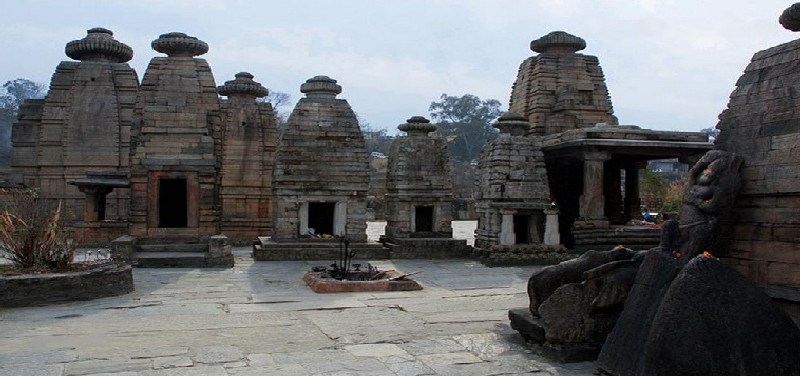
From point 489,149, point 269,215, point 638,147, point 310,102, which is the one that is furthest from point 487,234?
point 269,215

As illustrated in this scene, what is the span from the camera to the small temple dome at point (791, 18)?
710cm

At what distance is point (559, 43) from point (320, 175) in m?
8.00

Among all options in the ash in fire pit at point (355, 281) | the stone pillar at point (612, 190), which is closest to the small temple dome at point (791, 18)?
the ash in fire pit at point (355, 281)

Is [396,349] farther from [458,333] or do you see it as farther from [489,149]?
[489,149]

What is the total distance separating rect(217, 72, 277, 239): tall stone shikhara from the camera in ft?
71.1

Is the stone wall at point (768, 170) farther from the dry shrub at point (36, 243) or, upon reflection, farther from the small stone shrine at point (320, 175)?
the small stone shrine at point (320, 175)

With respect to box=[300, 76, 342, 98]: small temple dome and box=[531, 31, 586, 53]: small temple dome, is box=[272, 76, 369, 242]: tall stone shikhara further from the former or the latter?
box=[531, 31, 586, 53]: small temple dome

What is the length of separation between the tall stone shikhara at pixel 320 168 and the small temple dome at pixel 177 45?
2.88m

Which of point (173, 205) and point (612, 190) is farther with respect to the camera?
point (612, 190)

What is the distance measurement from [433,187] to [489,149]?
2150 mm

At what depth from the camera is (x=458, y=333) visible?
26.9 ft

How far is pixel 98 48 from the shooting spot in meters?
23.0

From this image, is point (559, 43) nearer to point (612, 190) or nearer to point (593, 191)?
point (612, 190)

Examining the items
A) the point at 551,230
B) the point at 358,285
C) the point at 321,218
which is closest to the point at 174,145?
the point at 321,218
